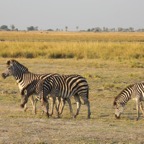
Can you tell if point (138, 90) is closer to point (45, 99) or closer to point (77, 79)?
point (77, 79)

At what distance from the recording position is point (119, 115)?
Answer: 11.5 m

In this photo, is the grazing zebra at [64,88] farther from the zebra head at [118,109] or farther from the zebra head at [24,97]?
the zebra head at [118,109]

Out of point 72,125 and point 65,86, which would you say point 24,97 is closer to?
point 65,86

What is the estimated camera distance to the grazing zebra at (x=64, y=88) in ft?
36.0

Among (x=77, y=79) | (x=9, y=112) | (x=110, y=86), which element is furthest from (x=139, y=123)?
(x=110, y=86)

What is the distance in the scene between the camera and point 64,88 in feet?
36.9

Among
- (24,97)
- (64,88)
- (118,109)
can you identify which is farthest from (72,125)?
(118,109)

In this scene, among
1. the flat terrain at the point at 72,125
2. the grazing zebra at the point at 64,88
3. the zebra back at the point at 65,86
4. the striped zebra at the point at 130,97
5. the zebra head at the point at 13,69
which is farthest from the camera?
the zebra head at the point at 13,69

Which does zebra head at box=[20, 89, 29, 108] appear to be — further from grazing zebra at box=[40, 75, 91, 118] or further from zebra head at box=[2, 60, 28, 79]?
zebra head at box=[2, 60, 28, 79]

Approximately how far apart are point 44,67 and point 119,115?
14331 millimetres

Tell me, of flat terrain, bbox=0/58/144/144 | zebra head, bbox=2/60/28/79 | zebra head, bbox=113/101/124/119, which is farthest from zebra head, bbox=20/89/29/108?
zebra head, bbox=113/101/124/119

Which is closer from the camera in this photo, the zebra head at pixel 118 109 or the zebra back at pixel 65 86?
the zebra back at pixel 65 86

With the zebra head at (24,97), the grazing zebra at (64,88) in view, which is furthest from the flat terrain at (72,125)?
the grazing zebra at (64,88)

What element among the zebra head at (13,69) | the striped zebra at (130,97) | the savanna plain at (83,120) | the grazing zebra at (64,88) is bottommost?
the savanna plain at (83,120)
